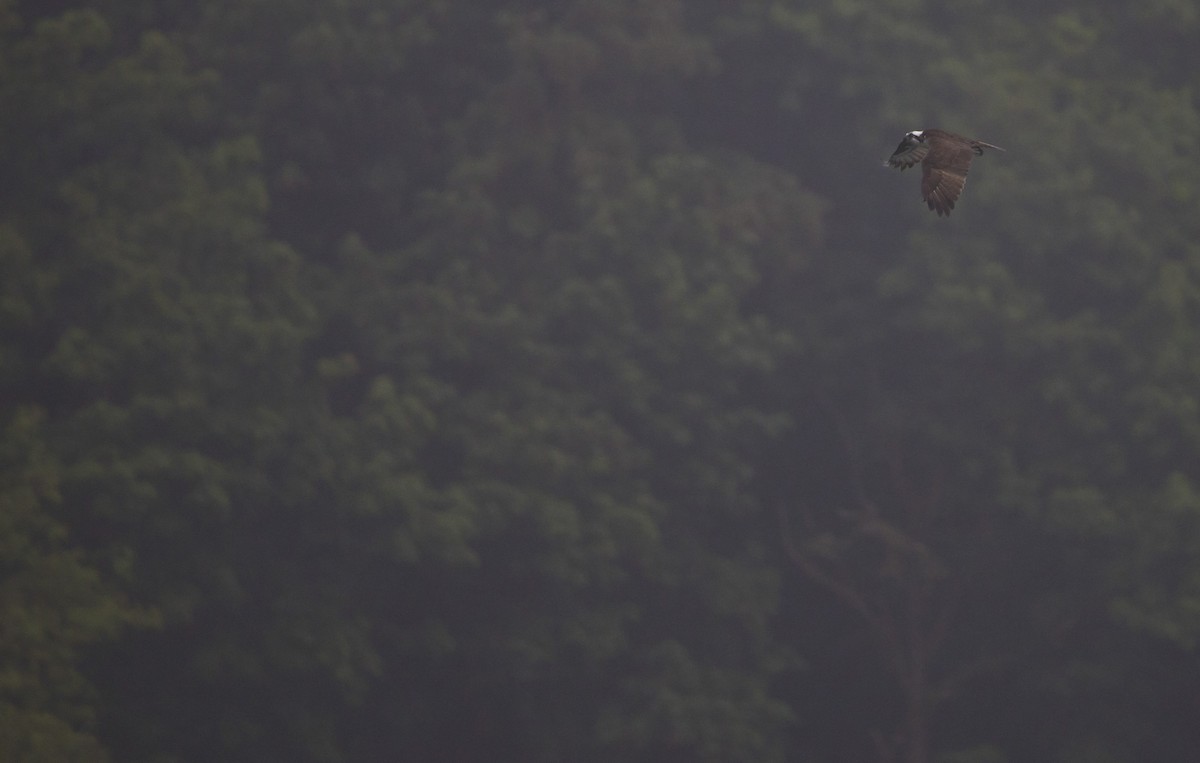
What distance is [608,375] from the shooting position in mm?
13508

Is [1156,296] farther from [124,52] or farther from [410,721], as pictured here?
[124,52]

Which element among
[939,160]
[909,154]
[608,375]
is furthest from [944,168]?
[608,375]

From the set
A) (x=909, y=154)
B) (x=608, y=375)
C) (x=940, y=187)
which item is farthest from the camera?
(x=608, y=375)

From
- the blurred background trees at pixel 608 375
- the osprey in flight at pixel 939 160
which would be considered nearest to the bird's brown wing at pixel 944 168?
the osprey in flight at pixel 939 160

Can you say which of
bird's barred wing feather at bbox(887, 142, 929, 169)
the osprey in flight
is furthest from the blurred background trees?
the osprey in flight

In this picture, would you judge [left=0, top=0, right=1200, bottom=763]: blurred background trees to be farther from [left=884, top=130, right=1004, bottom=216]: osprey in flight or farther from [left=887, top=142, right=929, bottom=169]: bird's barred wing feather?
[left=884, top=130, right=1004, bottom=216]: osprey in flight

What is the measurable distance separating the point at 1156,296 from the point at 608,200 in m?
4.43

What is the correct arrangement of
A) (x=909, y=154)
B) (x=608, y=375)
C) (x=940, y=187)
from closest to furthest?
(x=940, y=187), (x=909, y=154), (x=608, y=375)

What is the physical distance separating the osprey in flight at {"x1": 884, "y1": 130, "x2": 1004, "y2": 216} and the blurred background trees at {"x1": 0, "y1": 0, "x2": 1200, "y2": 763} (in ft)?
21.9

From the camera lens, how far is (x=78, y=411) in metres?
12.2

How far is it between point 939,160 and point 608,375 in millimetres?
7275

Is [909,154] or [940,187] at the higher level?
[909,154]

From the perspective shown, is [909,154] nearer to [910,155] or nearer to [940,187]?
[910,155]

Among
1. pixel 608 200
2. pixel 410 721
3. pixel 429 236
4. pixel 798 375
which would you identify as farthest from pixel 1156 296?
pixel 410 721
